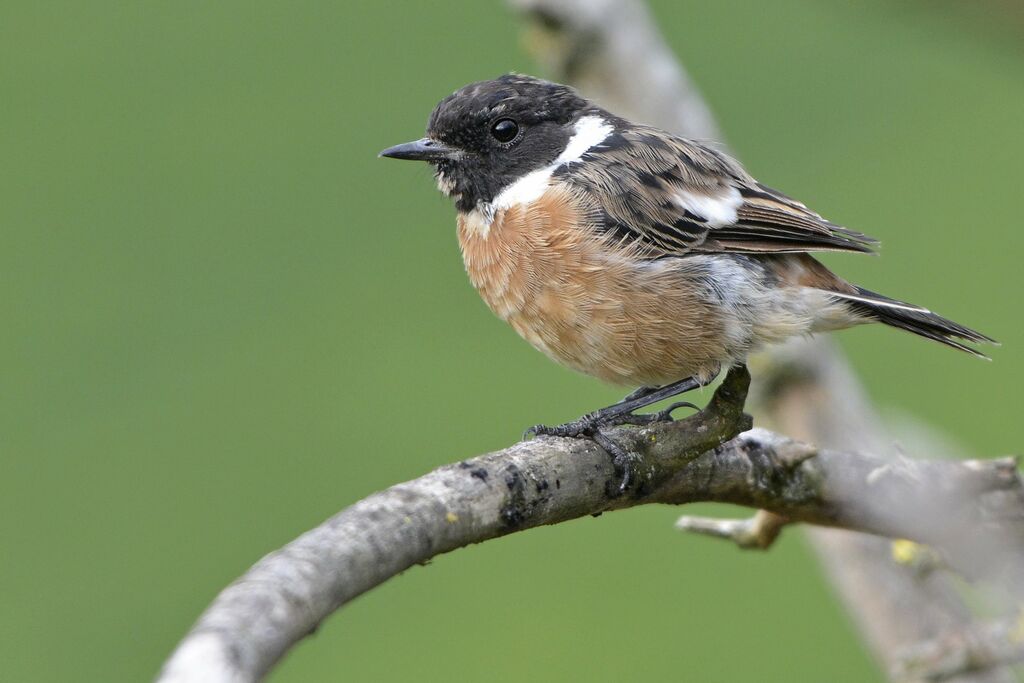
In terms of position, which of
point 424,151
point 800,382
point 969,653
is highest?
point 424,151

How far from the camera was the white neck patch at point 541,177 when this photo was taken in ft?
15.5

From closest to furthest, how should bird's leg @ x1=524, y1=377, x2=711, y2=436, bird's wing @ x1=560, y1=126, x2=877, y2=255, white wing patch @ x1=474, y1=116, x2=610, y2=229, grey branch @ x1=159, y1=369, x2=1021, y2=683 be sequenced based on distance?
grey branch @ x1=159, y1=369, x2=1021, y2=683
bird's leg @ x1=524, y1=377, x2=711, y2=436
bird's wing @ x1=560, y1=126, x2=877, y2=255
white wing patch @ x1=474, y1=116, x2=610, y2=229

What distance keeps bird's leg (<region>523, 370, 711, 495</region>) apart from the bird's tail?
61 centimetres

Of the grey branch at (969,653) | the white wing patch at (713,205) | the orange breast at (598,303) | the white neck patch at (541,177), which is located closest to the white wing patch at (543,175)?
the white neck patch at (541,177)

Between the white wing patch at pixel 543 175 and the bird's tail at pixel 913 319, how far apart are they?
111 centimetres

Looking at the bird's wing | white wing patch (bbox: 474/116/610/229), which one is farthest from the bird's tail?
white wing patch (bbox: 474/116/610/229)

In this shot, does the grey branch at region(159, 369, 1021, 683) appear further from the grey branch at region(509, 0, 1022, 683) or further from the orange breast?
the grey branch at region(509, 0, 1022, 683)

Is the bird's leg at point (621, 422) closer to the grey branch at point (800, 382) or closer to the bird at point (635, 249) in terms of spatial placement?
the bird at point (635, 249)

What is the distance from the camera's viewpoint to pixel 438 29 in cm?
854

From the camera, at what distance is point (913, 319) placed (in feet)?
14.6

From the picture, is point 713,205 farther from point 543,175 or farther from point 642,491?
point 642,491

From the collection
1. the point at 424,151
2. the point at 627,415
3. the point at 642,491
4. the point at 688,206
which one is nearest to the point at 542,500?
the point at 642,491

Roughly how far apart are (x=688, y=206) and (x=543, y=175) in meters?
0.58

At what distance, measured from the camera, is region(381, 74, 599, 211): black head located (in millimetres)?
4824
